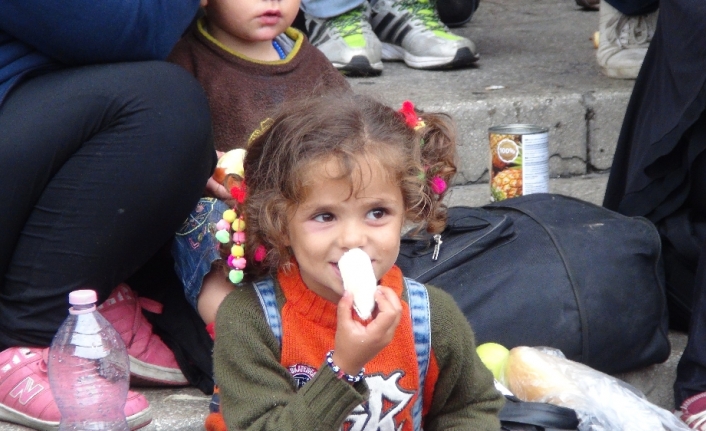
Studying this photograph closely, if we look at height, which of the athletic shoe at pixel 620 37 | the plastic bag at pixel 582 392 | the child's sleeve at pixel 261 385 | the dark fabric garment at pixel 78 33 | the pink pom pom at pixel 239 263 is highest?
the dark fabric garment at pixel 78 33

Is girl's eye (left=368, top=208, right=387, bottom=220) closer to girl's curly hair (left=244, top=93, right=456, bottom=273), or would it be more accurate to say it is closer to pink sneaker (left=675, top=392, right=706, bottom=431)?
girl's curly hair (left=244, top=93, right=456, bottom=273)

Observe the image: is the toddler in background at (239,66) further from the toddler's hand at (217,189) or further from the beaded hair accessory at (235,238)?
the beaded hair accessory at (235,238)

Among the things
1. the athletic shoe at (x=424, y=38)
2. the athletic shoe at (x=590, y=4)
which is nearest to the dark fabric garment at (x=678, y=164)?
the athletic shoe at (x=424, y=38)

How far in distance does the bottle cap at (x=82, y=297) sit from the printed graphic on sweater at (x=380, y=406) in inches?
19.2

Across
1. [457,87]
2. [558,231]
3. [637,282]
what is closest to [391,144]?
[558,231]

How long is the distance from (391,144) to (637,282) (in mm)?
905

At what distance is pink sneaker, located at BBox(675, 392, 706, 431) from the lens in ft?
6.89

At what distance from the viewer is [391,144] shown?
1.58 meters

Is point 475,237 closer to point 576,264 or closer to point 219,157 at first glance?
point 576,264

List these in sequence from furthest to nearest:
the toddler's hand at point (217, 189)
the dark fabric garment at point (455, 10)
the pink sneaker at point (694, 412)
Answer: the dark fabric garment at point (455, 10) → the pink sneaker at point (694, 412) → the toddler's hand at point (217, 189)

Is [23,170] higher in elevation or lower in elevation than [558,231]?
higher

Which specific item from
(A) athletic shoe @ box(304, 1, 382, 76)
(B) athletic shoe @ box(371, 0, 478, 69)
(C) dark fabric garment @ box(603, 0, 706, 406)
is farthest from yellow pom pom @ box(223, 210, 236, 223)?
(B) athletic shoe @ box(371, 0, 478, 69)

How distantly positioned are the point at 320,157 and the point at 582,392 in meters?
0.82

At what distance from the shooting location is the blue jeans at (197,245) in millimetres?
1897
